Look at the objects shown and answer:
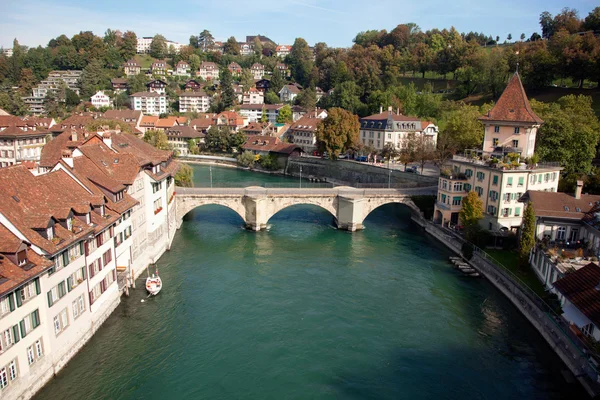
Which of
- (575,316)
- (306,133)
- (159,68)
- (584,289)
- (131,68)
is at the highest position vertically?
(159,68)

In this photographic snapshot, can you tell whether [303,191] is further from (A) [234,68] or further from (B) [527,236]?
(A) [234,68]

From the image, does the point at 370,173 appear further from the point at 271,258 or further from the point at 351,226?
the point at 271,258

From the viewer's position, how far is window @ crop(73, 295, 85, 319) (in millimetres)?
25125

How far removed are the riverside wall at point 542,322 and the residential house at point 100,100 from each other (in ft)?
393

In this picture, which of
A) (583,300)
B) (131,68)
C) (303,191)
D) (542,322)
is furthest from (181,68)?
(583,300)

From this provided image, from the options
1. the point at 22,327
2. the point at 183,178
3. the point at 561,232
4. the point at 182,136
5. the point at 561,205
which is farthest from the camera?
the point at 182,136

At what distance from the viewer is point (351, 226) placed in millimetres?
51156

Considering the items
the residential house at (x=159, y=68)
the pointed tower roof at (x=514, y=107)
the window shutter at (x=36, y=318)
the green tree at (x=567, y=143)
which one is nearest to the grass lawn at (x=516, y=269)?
the pointed tower roof at (x=514, y=107)

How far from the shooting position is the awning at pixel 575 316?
25183 millimetres

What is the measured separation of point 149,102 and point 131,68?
1525 inches

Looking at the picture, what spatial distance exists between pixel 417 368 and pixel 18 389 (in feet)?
63.0

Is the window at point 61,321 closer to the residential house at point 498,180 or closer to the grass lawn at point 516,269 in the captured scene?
the grass lawn at point 516,269

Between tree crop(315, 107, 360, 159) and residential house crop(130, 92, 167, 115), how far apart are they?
74.0 m

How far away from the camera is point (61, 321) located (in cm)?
2367
